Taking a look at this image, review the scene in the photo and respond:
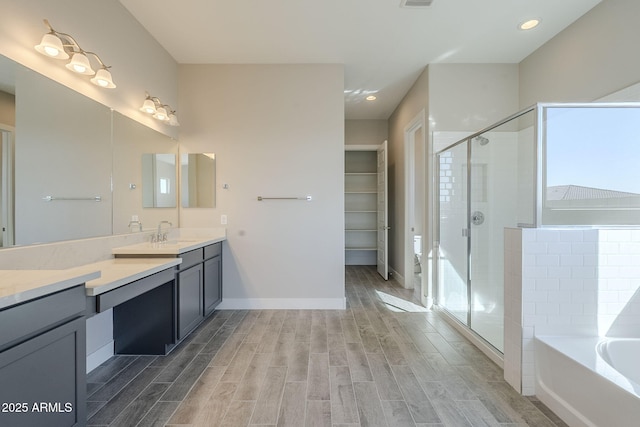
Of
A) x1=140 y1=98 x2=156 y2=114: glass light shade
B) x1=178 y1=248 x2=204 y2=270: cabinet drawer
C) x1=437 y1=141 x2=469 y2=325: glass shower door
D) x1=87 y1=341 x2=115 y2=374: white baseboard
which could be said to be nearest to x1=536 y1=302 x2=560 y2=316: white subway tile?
x1=437 y1=141 x2=469 y2=325: glass shower door

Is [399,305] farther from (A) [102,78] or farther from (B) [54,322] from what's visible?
(A) [102,78]

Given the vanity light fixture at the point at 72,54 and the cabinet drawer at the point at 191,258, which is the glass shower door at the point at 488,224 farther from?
the vanity light fixture at the point at 72,54

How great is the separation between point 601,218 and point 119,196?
3674mm

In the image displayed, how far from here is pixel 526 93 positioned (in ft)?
10.8

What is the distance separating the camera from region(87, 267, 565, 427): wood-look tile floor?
63.5 inches

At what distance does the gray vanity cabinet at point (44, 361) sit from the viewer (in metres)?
1.01

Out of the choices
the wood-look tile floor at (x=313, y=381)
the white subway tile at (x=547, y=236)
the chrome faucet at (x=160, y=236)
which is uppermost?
the white subway tile at (x=547, y=236)

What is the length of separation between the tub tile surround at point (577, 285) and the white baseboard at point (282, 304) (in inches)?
75.3

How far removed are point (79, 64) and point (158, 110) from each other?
96 cm

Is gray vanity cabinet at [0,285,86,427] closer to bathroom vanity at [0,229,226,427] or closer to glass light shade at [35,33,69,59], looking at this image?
bathroom vanity at [0,229,226,427]

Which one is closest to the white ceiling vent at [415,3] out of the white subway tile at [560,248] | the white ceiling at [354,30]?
the white ceiling at [354,30]

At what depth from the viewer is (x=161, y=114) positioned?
2.89 metres

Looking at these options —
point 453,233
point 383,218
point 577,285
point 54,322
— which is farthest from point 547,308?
point 383,218

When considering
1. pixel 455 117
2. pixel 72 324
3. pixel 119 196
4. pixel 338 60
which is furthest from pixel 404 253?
pixel 72 324
